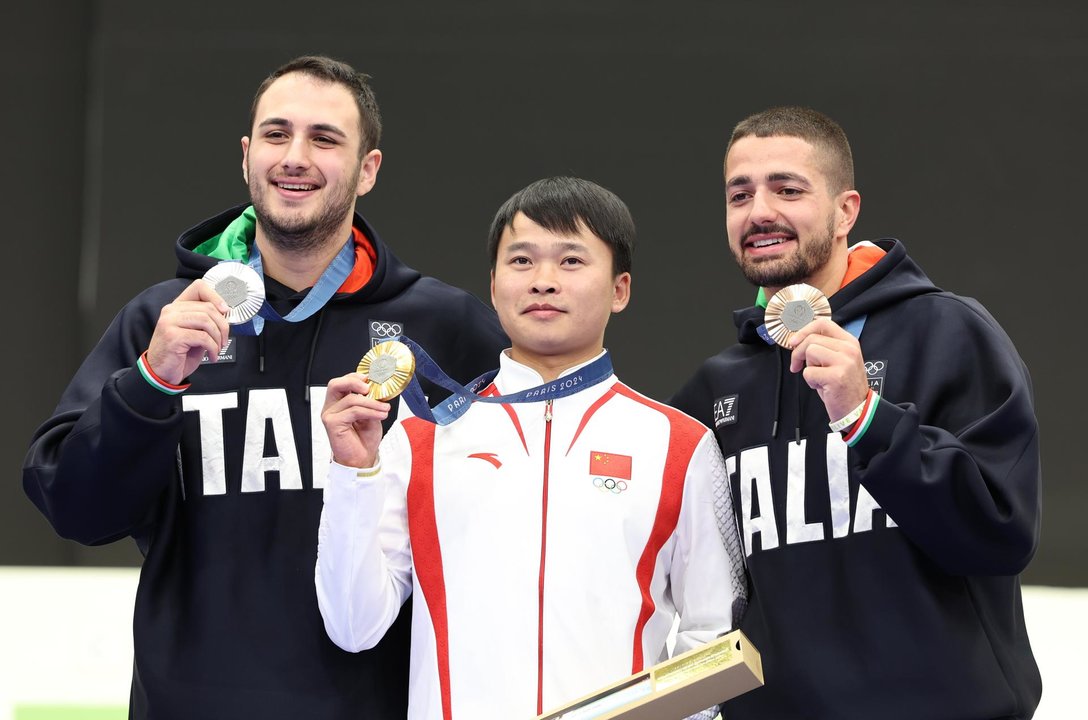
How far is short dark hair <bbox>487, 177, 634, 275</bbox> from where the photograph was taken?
2.42 m

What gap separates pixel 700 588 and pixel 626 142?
268 cm

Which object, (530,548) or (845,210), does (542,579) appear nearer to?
(530,548)

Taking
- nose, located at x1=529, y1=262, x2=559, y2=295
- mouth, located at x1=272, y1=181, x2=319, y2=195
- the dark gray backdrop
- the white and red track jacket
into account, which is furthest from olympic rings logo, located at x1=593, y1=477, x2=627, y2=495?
the dark gray backdrop

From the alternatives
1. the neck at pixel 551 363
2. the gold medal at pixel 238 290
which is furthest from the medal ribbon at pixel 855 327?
the gold medal at pixel 238 290

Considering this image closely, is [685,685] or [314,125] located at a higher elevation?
[314,125]

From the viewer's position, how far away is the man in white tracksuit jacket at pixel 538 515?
215 cm

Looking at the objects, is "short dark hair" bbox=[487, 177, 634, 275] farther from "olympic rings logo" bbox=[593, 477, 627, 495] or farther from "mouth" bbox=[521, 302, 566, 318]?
"olympic rings logo" bbox=[593, 477, 627, 495]

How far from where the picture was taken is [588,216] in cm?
243

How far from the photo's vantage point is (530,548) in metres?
2.21

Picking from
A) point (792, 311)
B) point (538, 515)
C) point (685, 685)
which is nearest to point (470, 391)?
point (538, 515)

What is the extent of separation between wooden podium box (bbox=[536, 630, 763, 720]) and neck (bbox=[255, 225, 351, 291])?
115 centimetres

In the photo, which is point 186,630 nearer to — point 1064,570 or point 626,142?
point 626,142

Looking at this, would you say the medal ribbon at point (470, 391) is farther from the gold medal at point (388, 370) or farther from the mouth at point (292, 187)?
the mouth at point (292, 187)

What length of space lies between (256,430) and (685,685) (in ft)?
3.54
